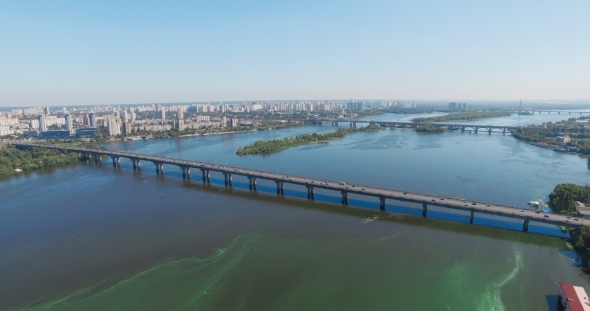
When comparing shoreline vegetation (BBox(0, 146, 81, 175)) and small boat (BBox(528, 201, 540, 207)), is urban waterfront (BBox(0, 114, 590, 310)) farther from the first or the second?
shoreline vegetation (BBox(0, 146, 81, 175))

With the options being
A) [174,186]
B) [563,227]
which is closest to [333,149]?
[174,186]

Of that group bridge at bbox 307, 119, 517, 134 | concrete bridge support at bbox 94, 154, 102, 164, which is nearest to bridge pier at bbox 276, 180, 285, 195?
concrete bridge support at bbox 94, 154, 102, 164

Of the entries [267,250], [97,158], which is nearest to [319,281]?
[267,250]

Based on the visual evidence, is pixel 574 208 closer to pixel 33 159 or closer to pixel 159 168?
pixel 159 168

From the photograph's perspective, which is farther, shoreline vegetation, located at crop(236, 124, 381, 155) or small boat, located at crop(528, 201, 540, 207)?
shoreline vegetation, located at crop(236, 124, 381, 155)

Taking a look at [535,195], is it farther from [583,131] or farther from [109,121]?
[109,121]

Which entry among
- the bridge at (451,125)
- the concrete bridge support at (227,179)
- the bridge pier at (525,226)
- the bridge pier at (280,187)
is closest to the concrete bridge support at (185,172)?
the concrete bridge support at (227,179)
